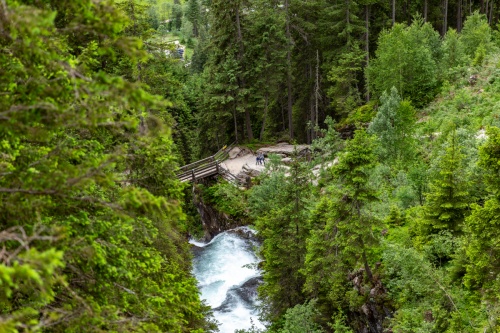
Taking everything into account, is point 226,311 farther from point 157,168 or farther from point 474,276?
point 474,276

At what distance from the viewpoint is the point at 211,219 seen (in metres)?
31.1

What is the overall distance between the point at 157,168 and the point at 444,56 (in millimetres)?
28831

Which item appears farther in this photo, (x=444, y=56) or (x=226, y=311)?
(x=444, y=56)

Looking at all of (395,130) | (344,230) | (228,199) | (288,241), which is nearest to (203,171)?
(228,199)

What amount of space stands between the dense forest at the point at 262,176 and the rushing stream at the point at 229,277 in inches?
74.0

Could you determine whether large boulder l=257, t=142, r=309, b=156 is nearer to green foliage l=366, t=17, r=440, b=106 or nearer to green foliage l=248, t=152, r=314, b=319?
green foliage l=366, t=17, r=440, b=106

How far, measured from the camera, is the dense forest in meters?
5.48

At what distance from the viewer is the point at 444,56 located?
3325 cm

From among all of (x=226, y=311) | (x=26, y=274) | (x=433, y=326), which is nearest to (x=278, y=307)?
(x=226, y=311)

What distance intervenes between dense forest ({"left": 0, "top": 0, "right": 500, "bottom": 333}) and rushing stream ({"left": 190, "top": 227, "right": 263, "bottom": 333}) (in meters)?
1.88

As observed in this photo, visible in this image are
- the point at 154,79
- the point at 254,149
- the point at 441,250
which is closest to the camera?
the point at 441,250

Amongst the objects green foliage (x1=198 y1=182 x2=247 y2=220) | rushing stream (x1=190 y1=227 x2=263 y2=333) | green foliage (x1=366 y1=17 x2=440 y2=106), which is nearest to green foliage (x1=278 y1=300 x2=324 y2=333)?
rushing stream (x1=190 y1=227 x2=263 y2=333)

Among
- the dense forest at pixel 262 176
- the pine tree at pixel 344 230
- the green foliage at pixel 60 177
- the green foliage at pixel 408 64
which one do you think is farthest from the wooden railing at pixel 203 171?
the green foliage at pixel 60 177

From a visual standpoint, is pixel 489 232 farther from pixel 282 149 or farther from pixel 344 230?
pixel 282 149
